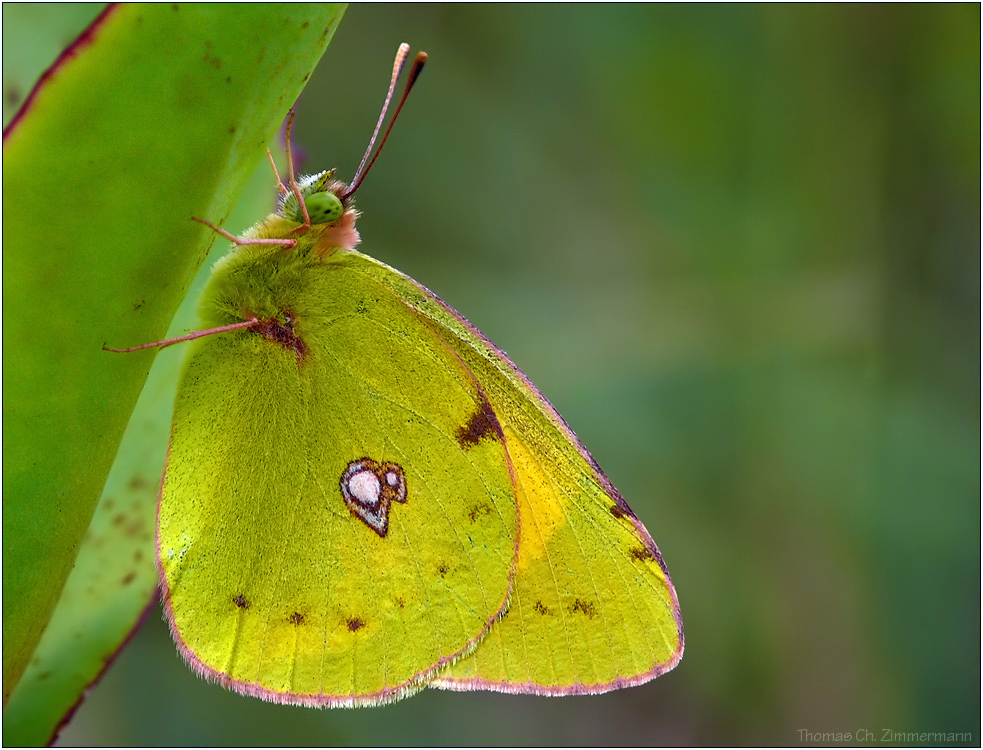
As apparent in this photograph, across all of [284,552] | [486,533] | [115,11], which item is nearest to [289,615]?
[284,552]

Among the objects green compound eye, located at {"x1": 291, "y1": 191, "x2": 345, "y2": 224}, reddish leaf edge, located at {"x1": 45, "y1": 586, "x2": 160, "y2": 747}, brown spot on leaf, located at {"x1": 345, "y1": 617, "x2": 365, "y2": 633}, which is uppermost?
green compound eye, located at {"x1": 291, "y1": 191, "x2": 345, "y2": 224}

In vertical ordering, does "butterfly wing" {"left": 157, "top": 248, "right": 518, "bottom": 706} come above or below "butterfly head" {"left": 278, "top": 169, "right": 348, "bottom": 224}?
below

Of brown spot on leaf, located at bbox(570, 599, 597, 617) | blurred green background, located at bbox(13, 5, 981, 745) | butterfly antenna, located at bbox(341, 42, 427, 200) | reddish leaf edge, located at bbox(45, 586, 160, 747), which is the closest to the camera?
reddish leaf edge, located at bbox(45, 586, 160, 747)

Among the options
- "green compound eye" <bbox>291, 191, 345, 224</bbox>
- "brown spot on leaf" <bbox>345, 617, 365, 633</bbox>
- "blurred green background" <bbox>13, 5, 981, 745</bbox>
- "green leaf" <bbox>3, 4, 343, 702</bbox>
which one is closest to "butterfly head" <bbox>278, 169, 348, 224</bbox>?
"green compound eye" <bbox>291, 191, 345, 224</bbox>

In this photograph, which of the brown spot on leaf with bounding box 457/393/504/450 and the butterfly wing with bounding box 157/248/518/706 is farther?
the brown spot on leaf with bounding box 457/393/504/450

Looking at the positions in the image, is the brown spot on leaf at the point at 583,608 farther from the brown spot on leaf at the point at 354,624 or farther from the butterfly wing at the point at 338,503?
the brown spot on leaf at the point at 354,624

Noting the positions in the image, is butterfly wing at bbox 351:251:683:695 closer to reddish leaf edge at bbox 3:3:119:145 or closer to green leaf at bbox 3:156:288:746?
green leaf at bbox 3:156:288:746

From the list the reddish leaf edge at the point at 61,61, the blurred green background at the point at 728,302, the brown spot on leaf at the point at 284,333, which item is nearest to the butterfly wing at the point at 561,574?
the brown spot on leaf at the point at 284,333

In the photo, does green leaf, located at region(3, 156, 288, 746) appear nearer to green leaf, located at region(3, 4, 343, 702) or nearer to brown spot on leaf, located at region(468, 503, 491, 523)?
green leaf, located at region(3, 4, 343, 702)

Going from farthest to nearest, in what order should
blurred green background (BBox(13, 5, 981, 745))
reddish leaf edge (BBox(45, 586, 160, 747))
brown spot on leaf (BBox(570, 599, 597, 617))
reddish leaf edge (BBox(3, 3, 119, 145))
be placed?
1. blurred green background (BBox(13, 5, 981, 745))
2. brown spot on leaf (BBox(570, 599, 597, 617))
3. reddish leaf edge (BBox(45, 586, 160, 747))
4. reddish leaf edge (BBox(3, 3, 119, 145))
